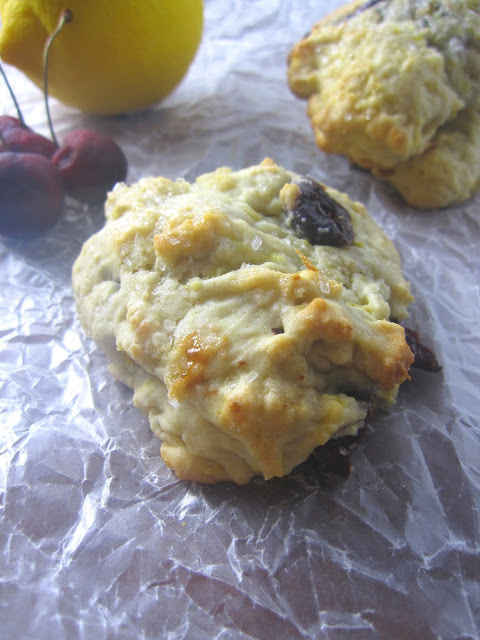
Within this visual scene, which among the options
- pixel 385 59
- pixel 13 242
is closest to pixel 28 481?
pixel 13 242

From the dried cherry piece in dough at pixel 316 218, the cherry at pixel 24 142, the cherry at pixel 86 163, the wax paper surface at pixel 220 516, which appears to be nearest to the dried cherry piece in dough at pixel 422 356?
the wax paper surface at pixel 220 516

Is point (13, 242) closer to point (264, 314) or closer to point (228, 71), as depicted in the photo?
point (264, 314)

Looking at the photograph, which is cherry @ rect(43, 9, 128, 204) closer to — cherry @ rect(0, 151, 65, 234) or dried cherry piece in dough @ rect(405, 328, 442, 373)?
cherry @ rect(0, 151, 65, 234)

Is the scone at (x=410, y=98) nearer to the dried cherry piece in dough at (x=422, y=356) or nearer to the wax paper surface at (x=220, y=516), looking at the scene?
the wax paper surface at (x=220, y=516)

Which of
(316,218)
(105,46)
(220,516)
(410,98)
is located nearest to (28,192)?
(105,46)

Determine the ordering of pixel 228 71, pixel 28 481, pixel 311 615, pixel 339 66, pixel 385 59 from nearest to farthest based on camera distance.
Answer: pixel 311 615 < pixel 28 481 < pixel 385 59 < pixel 339 66 < pixel 228 71

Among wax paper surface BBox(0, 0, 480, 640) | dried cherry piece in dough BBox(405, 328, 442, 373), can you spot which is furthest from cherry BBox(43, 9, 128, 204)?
dried cherry piece in dough BBox(405, 328, 442, 373)

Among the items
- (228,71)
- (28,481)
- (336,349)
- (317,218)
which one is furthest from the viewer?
(228,71)
